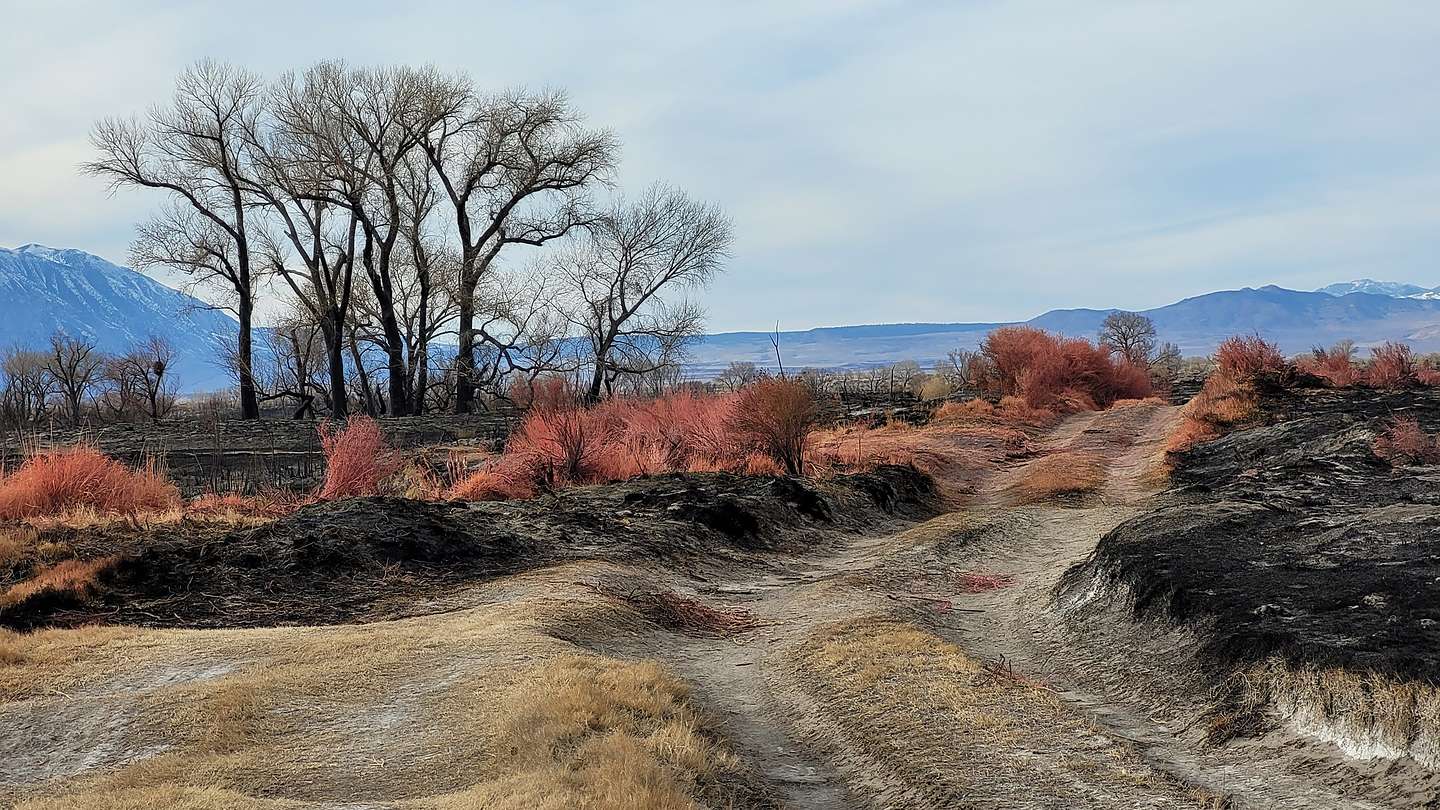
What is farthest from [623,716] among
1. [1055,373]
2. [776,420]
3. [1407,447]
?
[1055,373]

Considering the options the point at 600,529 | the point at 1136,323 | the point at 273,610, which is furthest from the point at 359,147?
the point at 1136,323

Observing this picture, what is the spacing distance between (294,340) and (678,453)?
111ft

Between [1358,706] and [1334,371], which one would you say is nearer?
[1358,706]

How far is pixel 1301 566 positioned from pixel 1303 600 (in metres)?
1.16

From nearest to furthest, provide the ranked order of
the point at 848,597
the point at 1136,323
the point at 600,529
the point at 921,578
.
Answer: the point at 848,597 < the point at 921,578 < the point at 600,529 < the point at 1136,323

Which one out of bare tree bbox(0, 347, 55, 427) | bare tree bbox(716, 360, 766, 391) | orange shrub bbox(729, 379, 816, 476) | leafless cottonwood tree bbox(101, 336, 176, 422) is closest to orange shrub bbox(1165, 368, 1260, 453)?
orange shrub bbox(729, 379, 816, 476)

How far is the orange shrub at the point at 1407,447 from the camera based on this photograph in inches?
556

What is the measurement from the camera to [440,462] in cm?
2186

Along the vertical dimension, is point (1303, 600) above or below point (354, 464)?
below

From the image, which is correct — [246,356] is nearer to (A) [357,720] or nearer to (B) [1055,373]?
(B) [1055,373]

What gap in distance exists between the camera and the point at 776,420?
20.0 meters

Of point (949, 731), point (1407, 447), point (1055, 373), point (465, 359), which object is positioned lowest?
point (949, 731)

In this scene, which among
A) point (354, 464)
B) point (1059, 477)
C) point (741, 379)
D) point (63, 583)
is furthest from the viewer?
point (741, 379)

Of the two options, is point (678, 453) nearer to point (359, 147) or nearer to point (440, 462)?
point (440, 462)
